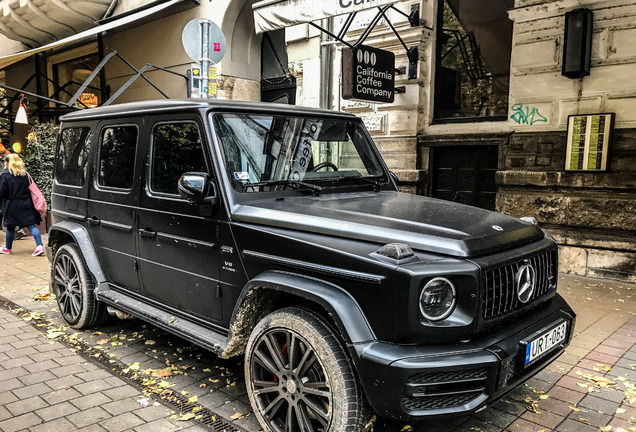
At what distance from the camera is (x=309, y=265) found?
104 inches

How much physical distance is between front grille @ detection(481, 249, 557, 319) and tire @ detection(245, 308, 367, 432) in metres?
0.76

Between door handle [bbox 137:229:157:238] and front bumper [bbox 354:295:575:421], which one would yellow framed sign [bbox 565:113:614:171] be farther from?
door handle [bbox 137:229:157:238]

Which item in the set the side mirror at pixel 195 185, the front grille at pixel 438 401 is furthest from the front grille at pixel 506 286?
the side mirror at pixel 195 185

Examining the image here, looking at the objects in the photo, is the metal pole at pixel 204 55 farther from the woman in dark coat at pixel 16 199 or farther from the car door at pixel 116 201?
the woman in dark coat at pixel 16 199

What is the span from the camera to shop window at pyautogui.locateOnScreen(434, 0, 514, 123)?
793 cm

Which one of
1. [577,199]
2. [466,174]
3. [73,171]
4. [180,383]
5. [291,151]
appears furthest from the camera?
[466,174]

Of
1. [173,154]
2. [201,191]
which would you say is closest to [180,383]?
[201,191]

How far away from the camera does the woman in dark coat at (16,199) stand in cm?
838

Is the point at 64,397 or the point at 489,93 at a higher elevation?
the point at 489,93

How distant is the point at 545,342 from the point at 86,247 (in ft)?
12.5

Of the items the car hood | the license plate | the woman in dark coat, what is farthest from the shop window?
the woman in dark coat

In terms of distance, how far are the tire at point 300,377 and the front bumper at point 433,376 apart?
0.15 meters

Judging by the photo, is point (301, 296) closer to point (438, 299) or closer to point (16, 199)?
point (438, 299)

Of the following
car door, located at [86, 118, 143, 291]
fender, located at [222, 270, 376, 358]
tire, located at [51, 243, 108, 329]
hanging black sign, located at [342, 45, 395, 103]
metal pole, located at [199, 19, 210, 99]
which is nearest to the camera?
fender, located at [222, 270, 376, 358]
